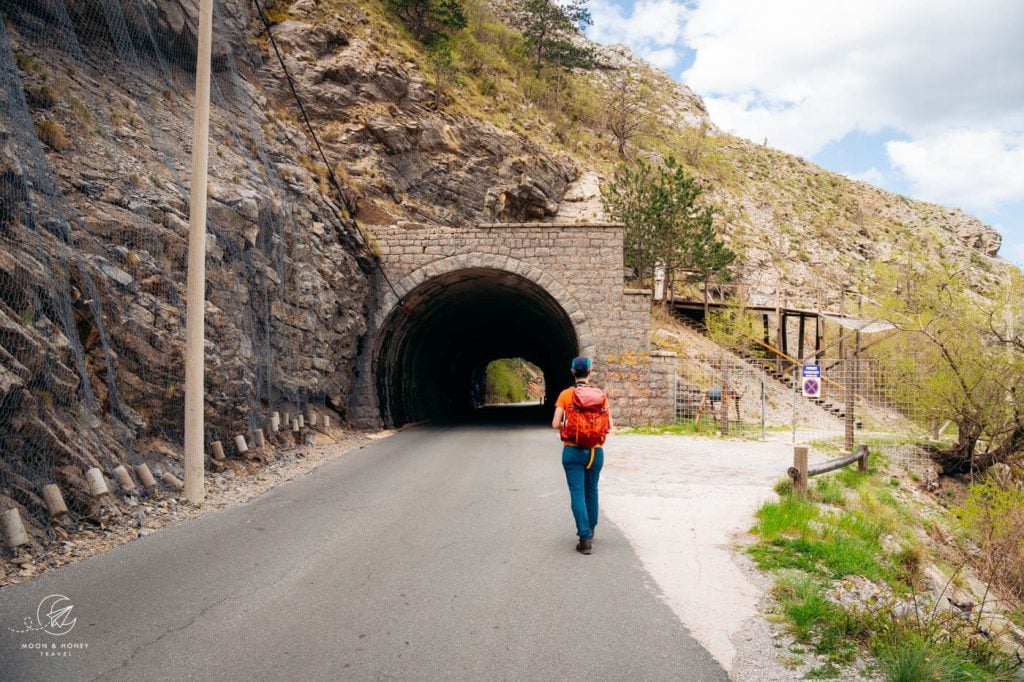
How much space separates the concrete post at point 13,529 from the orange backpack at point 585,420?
414cm

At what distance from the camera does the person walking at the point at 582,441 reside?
16.6ft

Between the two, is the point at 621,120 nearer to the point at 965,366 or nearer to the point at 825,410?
the point at 825,410

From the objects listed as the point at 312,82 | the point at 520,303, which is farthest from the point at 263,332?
the point at 312,82

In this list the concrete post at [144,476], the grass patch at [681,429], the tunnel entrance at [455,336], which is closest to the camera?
the concrete post at [144,476]

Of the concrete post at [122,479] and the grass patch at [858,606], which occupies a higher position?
the concrete post at [122,479]

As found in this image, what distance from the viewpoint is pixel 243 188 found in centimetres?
1038

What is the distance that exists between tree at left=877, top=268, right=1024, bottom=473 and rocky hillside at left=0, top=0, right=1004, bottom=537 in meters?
3.62

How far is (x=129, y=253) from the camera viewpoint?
7.24 meters

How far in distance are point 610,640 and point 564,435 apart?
6.24 ft

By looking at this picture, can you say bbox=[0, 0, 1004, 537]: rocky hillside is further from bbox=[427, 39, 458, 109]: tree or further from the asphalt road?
the asphalt road

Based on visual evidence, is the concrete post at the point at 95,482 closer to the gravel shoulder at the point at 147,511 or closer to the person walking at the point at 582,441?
the gravel shoulder at the point at 147,511

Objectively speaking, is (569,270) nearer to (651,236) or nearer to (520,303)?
(520,303)

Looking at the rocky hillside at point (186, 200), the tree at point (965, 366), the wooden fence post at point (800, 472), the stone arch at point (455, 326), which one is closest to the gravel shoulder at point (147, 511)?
the rocky hillside at point (186, 200)

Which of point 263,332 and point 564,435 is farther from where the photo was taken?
point 263,332
